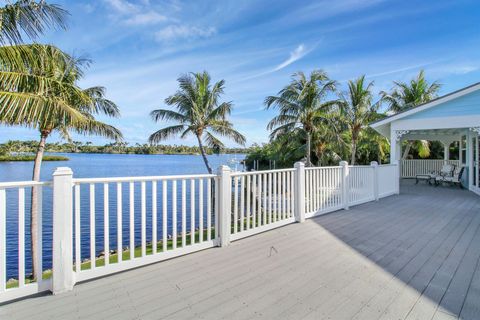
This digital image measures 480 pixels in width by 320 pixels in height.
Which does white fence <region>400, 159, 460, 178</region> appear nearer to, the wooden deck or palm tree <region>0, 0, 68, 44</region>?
the wooden deck

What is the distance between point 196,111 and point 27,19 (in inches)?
361

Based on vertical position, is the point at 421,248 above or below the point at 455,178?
below

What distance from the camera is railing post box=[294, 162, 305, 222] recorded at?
516 cm

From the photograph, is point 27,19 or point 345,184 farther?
point 345,184

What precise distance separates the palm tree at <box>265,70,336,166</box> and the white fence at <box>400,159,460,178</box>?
5393 mm

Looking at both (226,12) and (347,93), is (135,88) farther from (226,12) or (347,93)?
(347,93)

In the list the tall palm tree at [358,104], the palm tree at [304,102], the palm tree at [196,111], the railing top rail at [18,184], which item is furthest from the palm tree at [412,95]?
the railing top rail at [18,184]

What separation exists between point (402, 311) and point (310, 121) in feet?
43.0

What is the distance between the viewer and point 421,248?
151 inches

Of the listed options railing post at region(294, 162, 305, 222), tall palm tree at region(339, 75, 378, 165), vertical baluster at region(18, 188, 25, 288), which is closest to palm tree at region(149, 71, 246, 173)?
tall palm tree at region(339, 75, 378, 165)

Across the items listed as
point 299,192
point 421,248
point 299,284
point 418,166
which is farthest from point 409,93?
point 299,284

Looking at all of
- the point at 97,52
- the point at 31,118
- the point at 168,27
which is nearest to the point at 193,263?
the point at 31,118

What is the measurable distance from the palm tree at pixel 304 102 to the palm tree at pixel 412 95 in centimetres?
578

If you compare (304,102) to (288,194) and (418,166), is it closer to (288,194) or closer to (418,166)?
(418,166)
